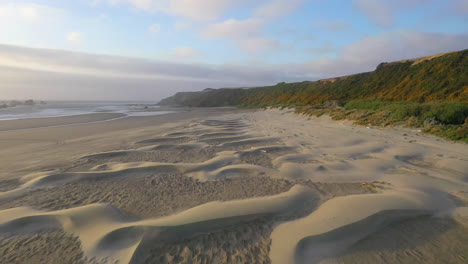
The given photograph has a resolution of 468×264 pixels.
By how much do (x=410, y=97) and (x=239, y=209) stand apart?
16708 millimetres

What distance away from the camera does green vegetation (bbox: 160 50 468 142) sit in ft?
22.4

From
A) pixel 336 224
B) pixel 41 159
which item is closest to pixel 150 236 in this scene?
pixel 336 224

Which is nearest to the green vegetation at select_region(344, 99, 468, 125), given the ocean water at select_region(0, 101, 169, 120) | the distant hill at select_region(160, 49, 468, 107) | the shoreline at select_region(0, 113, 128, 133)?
the distant hill at select_region(160, 49, 468, 107)

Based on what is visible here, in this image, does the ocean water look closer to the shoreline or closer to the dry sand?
the shoreline

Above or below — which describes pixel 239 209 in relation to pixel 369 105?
below

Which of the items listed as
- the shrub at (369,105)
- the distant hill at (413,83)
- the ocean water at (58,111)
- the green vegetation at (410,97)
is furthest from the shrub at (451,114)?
the ocean water at (58,111)

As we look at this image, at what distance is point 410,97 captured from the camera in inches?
554

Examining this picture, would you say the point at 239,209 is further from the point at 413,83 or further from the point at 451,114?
the point at 413,83

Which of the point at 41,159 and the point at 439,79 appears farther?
the point at 439,79

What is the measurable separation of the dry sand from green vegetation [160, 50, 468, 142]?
3491 mm

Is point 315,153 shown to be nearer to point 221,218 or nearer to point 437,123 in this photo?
point 221,218

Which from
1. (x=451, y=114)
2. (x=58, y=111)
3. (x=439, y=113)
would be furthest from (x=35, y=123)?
(x=451, y=114)

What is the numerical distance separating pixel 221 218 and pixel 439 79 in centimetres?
1937

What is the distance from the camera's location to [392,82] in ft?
63.4
